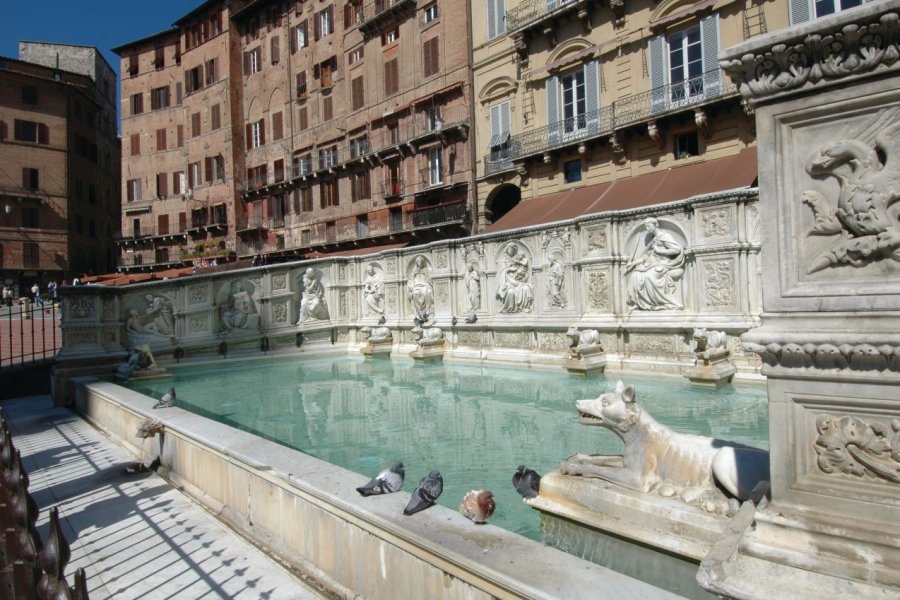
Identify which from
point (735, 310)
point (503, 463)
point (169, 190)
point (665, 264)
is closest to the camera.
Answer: point (503, 463)

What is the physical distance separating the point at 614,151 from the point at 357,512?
71.9ft

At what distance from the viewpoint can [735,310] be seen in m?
8.73

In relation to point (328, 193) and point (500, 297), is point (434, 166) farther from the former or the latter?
point (500, 297)

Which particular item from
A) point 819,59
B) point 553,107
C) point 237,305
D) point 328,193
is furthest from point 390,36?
point 819,59

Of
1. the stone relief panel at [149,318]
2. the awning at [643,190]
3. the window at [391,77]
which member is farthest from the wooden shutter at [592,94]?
the stone relief panel at [149,318]

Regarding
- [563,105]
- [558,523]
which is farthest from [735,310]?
[563,105]

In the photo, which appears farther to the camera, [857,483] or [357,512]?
[357,512]

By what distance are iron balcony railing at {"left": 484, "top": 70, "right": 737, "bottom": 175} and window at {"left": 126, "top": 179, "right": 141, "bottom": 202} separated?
35886 millimetres

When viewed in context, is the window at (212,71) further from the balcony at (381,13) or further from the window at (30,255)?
the window at (30,255)

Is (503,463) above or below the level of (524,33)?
below

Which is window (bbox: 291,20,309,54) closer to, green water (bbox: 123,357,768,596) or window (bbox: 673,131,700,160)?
window (bbox: 673,131,700,160)

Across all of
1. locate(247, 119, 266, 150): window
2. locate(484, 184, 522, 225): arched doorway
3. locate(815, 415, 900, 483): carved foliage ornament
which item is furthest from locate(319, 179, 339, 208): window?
locate(815, 415, 900, 483): carved foliage ornament

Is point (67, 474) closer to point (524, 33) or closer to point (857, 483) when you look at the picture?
point (857, 483)

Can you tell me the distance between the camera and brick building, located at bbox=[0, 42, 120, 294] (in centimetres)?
4572
